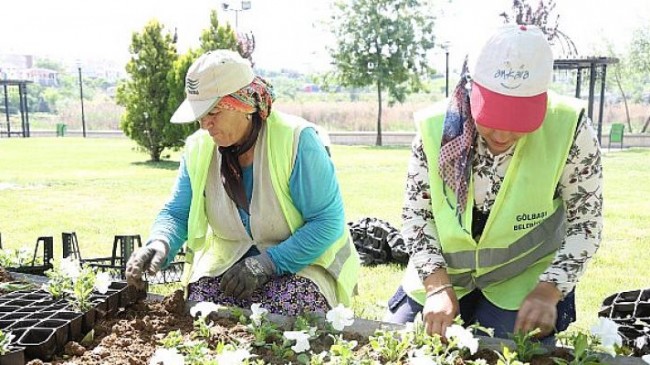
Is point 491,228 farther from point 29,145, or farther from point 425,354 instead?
point 29,145

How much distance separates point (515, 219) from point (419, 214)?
33 centimetres

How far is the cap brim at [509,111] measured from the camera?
190 cm

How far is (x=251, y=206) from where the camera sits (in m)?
2.59

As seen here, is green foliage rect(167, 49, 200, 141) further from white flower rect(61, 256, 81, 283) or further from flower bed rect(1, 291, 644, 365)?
flower bed rect(1, 291, 644, 365)

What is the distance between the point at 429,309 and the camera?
6.70 feet

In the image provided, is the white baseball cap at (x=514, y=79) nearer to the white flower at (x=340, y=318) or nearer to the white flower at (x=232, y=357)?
the white flower at (x=340, y=318)

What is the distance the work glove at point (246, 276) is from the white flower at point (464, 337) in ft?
2.73

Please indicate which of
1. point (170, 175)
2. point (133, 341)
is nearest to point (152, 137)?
point (170, 175)

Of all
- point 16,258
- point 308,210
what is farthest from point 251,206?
point 16,258

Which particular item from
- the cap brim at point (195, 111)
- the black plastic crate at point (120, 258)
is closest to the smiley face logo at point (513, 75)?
the cap brim at point (195, 111)

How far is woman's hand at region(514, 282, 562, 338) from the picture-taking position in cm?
197

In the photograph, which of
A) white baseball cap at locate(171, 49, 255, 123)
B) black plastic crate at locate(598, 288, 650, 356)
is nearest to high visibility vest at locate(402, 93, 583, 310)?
black plastic crate at locate(598, 288, 650, 356)

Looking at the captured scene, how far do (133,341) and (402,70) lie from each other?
2211 cm

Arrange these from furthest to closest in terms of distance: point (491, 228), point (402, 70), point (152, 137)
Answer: point (402, 70)
point (152, 137)
point (491, 228)
